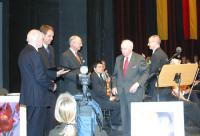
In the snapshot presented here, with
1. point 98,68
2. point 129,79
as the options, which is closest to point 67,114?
point 129,79

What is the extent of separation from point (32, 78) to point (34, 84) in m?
0.08

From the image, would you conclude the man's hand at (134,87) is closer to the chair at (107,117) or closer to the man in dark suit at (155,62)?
the man in dark suit at (155,62)

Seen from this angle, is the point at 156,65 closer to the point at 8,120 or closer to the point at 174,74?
the point at 174,74

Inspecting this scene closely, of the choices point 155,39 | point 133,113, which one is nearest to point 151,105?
point 133,113

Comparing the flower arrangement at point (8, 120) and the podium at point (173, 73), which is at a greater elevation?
the podium at point (173, 73)

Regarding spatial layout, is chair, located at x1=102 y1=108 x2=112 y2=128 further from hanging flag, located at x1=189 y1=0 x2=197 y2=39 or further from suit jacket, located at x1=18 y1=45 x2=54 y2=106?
hanging flag, located at x1=189 y1=0 x2=197 y2=39

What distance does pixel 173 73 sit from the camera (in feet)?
20.1

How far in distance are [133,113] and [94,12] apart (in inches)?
245

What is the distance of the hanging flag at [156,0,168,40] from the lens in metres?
12.5

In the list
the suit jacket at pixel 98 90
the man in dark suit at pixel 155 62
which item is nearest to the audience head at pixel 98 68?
the suit jacket at pixel 98 90

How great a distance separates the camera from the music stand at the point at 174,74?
19.8 feet

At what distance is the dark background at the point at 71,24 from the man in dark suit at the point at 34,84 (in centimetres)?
388

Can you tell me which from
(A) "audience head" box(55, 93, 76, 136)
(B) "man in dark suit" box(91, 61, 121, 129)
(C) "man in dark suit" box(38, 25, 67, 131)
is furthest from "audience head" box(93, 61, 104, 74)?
(A) "audience head" box(55, 93, 76, 136)

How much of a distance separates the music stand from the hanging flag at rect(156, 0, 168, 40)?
621 cm
